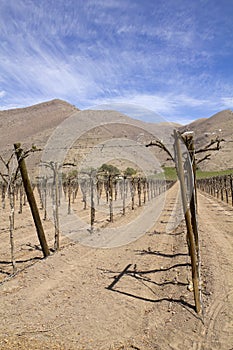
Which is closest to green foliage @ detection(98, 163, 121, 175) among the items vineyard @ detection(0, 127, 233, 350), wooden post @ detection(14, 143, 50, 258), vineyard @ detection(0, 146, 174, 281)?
vineyard @ detection(0, 146, 174, 281)

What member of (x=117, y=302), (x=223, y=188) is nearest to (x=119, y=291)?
(x=117, y=302)

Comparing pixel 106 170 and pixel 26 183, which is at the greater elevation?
pixel 106 170

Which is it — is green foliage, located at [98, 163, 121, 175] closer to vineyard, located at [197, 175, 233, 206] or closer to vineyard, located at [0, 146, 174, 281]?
vineyard, located at [0, 146, 174, 281]

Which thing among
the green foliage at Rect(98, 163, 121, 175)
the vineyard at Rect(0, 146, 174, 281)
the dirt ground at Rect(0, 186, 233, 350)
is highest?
the green foliage at Rect(98, 163, 121, 175)

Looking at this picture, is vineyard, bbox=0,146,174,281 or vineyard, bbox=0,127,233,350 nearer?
vineyard, bbox=0,127,233,350

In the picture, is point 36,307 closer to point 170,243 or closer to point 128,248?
point 128,248

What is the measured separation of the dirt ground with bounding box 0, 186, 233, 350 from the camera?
434 cm

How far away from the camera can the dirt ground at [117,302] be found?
4340mm

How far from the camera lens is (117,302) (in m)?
5.65

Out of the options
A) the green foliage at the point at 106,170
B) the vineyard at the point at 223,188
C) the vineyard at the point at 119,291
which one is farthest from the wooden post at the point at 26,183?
the vineyard at the point at 223,188

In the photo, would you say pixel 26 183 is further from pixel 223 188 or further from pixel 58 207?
pixel 223 188

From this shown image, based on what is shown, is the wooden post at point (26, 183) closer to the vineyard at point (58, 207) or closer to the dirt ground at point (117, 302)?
the vineyard at point (58, 207)

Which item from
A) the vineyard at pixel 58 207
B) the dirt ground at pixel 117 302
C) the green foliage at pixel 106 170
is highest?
the green foliage at pixel 106 170

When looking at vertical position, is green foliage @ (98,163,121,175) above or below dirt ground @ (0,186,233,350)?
above
